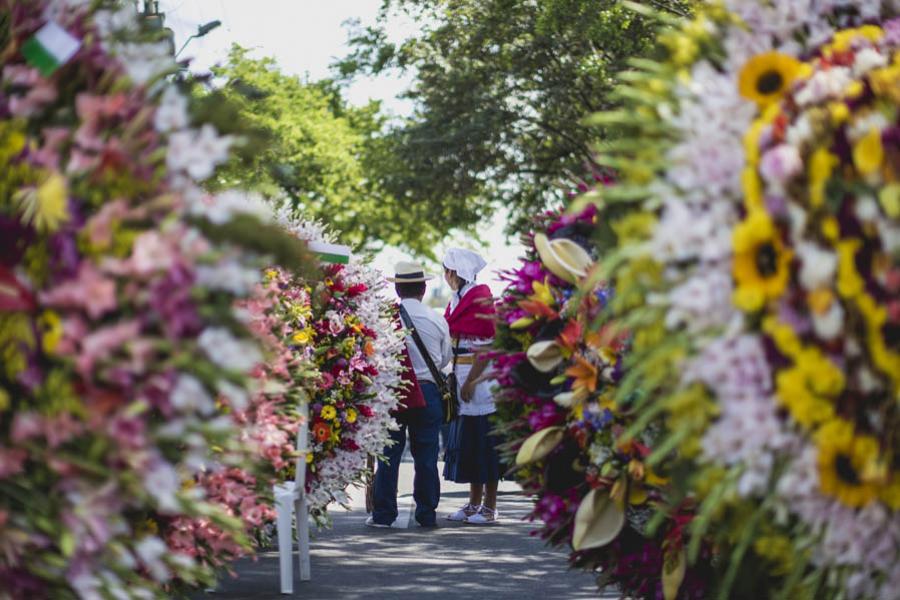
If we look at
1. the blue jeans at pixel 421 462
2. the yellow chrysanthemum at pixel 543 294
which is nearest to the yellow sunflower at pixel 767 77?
the yellow chrysanthemum at pixel 543 294

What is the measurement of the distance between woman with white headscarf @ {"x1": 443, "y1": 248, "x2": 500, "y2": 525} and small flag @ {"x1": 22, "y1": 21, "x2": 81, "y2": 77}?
8.58m

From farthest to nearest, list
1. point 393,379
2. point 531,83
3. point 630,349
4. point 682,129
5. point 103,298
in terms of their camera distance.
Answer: point 531,83 → point 393,379 → point 630,349 → point 682,129 → point 103,298

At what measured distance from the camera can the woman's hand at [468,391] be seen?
1238 centimetres

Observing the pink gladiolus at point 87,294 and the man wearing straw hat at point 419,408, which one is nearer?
the pink gladiolus at point 87,294

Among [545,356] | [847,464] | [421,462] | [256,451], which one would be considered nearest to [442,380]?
[421,462]

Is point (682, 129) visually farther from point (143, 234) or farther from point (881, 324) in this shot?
point (143, 234)

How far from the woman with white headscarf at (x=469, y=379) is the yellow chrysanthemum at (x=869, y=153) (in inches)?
335

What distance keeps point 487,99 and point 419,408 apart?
14755mm

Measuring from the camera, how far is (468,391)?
12.5 metres

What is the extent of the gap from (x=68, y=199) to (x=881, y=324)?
6.38 feet

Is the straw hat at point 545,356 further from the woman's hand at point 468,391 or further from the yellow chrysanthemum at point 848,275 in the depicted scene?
the woman's hand at point 468,391

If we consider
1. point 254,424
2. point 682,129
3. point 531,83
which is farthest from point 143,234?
point 531,83

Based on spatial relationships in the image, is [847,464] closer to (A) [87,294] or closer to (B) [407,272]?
(A) [87,294]

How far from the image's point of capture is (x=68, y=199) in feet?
11.8
